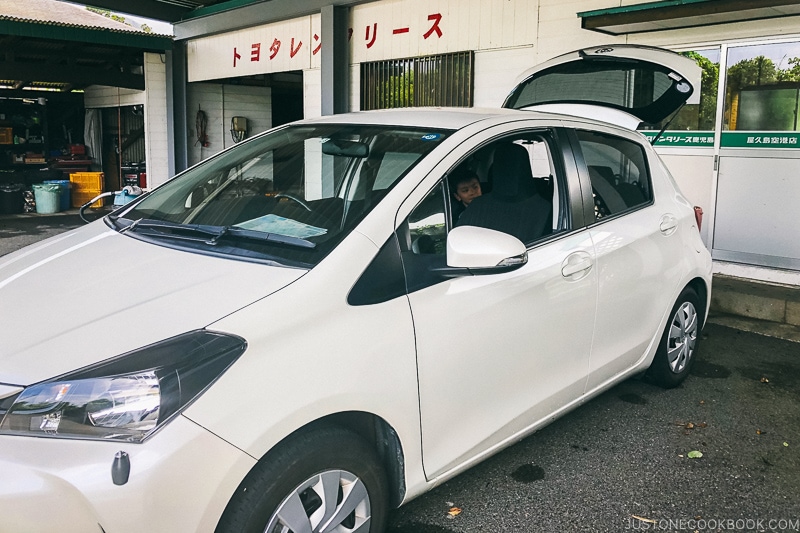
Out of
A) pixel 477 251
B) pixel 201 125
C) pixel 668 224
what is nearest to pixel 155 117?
pixel 201 125

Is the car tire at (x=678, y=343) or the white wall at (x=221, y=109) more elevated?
the white wall at (x=221, y=109)

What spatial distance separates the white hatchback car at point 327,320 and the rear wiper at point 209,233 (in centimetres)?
1

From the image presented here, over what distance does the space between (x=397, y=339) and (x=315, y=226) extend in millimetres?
550

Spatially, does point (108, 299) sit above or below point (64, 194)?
above

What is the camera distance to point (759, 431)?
3762mm

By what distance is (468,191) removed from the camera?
3582 mm

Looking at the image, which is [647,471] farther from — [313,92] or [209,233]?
[313,92]

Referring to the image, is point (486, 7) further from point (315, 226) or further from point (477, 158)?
point (315, 226)

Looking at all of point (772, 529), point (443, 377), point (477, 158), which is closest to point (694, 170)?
point (477, 158)

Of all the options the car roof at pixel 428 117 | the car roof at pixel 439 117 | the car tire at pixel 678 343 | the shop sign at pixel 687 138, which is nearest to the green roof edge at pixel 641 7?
the shop sign at pixel 687 138

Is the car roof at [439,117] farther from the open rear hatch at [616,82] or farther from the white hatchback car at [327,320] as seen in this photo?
the open rear hatch at [616,82]

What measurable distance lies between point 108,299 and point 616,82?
12.5 feet

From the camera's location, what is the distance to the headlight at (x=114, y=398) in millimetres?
1799

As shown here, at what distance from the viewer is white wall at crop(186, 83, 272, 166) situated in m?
14.4
